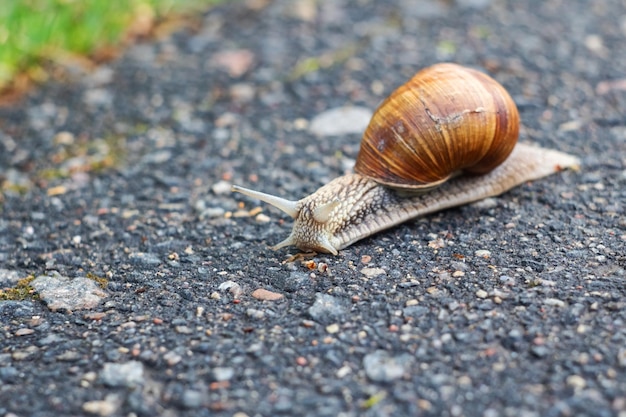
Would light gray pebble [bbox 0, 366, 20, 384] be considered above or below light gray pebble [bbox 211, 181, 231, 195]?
below

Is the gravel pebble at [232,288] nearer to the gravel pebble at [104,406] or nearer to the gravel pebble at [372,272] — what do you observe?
the gravel pebble at [372,272]

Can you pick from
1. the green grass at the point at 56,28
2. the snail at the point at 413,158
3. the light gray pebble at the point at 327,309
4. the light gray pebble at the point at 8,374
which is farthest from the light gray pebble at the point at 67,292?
the green grass at the point at 56,28

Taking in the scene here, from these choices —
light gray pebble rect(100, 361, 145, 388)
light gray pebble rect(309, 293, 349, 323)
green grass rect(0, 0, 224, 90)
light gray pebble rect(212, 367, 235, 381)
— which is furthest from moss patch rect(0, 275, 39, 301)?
green grass rect(0, 0, 224, 90)

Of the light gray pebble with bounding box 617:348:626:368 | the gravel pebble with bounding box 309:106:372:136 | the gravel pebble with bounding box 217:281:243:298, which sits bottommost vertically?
the gravel pebble with bounding box 217:281:243:298

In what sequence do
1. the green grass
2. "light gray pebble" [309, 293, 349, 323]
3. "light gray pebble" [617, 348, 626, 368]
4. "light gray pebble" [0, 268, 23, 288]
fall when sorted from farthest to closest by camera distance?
the green grass
"light gray pebble" [0, 268, 23, 288]
"light gray pebble" [309, 293, 349, 323]
"light gray pebble" [617, 348, 626, 368]

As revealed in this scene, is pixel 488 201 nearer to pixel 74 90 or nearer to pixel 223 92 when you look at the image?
pixel 223 92

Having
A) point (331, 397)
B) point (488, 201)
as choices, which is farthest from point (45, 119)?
point (331, 397)

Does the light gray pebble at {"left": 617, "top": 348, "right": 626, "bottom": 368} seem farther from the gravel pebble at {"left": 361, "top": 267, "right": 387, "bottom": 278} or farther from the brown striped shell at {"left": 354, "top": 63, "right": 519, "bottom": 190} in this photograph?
the brown striped shell at {"left": 354, "top": 63, "right": 519, "bottom": 190}
